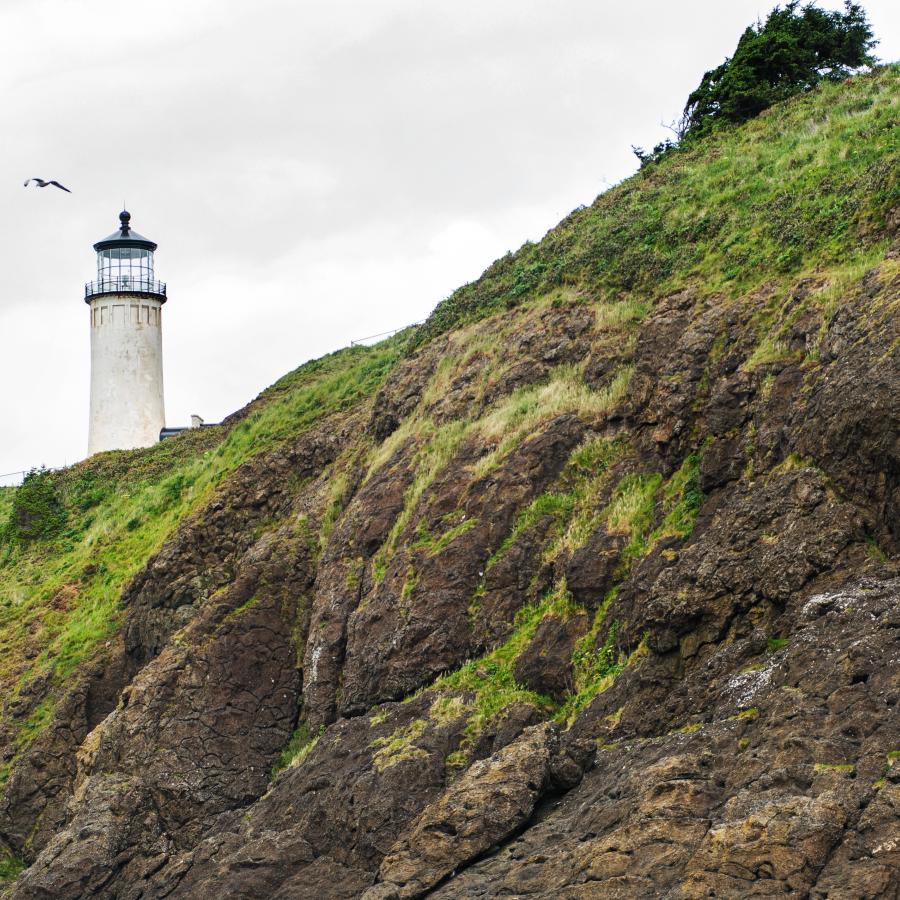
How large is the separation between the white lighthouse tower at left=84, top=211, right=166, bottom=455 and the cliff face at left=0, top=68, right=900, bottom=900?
23.3 metres

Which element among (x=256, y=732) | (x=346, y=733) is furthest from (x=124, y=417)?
(x=346, y=733)

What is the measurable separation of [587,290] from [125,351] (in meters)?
36.0

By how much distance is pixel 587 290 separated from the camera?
1236 inches

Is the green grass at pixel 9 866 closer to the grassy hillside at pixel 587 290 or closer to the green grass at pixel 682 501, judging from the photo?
the grassy hillside at pixel 587 290

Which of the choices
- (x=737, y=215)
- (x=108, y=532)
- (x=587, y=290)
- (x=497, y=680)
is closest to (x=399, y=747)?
(x=497, y=680)

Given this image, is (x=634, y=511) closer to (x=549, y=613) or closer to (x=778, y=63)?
(x=549, y=613)

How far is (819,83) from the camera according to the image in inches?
1617

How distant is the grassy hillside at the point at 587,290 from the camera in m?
26.3

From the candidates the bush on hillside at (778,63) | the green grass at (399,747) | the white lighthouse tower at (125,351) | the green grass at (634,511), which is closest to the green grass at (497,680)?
the green grass at (399,747)

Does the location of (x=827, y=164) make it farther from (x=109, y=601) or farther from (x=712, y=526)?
(x=109, y=601)

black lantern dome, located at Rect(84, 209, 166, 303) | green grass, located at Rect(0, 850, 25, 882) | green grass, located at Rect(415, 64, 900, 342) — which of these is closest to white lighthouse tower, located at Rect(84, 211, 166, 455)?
black lantern dome, located at Rect(84, 209, 166, 303)

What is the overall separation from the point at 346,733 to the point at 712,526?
742 cm

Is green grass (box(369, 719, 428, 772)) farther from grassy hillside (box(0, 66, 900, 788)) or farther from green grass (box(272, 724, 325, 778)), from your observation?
green grass (box(272, 724, 325, 778))

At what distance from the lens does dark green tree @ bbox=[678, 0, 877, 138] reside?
139 ft
